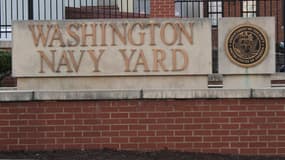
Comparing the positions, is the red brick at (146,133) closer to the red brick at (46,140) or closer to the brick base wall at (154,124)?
the brick base wall at (154,124)

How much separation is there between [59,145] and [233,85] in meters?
2.55

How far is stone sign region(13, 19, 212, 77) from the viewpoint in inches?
300

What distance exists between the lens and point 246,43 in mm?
7648

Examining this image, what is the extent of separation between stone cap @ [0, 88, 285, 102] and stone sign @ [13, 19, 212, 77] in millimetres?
352

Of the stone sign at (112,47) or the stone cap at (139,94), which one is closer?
the stone cap at (139,94)

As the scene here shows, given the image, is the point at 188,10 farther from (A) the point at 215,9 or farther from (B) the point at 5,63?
(B) the point at 5,63

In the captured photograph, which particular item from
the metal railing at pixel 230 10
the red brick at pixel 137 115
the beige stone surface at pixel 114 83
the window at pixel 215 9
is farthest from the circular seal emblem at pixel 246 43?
the window at pixel 215 9

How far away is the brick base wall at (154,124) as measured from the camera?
7.37 meters

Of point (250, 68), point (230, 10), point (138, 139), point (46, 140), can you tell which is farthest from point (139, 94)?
point (230, 10)

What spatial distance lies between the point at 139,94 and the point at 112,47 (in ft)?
2.63

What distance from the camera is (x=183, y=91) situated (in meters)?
7.38

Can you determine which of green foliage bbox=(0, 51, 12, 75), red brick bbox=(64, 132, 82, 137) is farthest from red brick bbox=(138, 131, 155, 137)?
green foliage bbox=(0, 51, 12, 75)

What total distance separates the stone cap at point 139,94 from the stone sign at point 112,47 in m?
0.35

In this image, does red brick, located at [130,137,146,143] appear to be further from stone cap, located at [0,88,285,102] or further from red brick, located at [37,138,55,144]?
red brick, located at [37,138,55,144]
